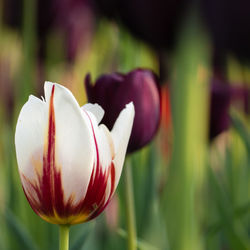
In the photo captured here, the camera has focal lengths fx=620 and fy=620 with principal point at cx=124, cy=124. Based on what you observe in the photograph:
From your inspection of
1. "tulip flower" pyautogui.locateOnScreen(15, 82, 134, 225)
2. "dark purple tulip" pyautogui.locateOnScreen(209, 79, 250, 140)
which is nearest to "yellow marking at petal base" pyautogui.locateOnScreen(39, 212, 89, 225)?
"tulip flower" pyautogui.locateOnScreen(15, 82, 134, 225)

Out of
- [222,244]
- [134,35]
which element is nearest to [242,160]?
[222,244]

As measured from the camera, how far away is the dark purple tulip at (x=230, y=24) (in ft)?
0.81

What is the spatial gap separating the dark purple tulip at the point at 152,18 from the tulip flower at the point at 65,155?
0.19 feet

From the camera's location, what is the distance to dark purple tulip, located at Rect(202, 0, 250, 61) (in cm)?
25

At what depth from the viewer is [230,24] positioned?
0.28 metres

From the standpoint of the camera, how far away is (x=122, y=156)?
9.2 inches

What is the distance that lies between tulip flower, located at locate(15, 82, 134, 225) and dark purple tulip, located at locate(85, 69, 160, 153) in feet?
0.23

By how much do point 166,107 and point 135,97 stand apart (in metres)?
0.26

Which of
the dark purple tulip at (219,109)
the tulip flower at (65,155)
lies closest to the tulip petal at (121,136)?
the tulip flower at (65,155)

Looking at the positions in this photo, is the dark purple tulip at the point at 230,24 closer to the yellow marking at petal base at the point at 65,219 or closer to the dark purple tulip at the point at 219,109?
the yellow marking at petal base at the point at 65,219

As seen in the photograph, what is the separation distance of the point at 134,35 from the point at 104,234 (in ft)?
0.91

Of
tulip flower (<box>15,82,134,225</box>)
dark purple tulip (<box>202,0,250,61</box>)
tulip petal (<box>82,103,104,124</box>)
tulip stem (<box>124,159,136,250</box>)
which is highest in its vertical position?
dark purple tulip (<box>202,0,250,61</box>)

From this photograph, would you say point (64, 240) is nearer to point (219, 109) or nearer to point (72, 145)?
point (72, 145)

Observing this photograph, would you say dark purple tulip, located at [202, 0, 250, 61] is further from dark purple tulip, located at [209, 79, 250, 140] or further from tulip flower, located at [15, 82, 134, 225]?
dark purple tulip, located at [209, 79, 250, 140]
